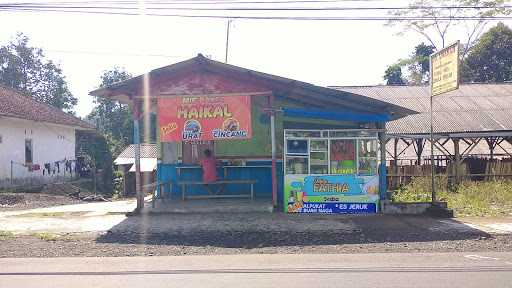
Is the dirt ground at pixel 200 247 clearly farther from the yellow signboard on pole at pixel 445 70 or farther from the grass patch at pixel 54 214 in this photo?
the yellow signboard on pole at pixel 445 70

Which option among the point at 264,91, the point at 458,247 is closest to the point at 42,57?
the point at 264,91

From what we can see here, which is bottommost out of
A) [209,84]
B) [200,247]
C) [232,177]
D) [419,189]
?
[200,247]

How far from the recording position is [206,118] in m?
13.6

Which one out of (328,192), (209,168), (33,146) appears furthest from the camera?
(33,146)

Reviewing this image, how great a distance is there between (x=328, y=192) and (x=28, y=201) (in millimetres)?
12001

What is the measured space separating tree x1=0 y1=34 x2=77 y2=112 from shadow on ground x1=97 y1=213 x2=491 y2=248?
36.2 metres

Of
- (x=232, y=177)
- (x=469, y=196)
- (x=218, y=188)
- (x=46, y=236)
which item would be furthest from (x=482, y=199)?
(x=46, y=236)

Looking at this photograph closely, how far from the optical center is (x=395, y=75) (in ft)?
165

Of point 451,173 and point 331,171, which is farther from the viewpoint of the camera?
point 451,173

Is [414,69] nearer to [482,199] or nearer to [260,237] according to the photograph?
[482,199]

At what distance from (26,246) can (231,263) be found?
451 cm

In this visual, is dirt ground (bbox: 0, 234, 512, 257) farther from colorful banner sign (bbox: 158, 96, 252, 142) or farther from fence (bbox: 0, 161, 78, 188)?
fence (bbox: 0, 161, 78, 188)

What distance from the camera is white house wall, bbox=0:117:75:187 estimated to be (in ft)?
75.4

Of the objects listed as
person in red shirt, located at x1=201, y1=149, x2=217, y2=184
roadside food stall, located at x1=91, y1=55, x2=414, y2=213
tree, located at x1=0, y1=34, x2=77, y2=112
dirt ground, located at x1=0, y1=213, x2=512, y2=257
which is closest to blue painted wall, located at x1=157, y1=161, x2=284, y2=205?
person in red shirt, located at x1=201, y1=149, x2=217, y2=184
